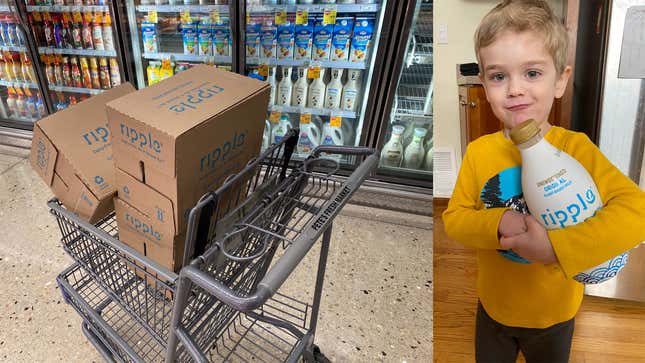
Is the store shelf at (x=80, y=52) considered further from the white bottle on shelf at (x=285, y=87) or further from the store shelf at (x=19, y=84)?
the white bottle on shelf at (x=285, y=87)

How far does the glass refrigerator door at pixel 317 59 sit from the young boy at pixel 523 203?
1588mm

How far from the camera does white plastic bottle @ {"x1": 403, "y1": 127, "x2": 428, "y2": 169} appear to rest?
2.65 m

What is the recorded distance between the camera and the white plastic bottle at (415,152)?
8.68ft

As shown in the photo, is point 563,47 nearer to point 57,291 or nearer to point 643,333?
point 643,333

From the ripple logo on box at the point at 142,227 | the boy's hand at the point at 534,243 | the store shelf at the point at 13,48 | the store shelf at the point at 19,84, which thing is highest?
the store shelf at the point at 13,48

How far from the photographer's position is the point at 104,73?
3076 millimetres

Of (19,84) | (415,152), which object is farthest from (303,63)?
(19,84)

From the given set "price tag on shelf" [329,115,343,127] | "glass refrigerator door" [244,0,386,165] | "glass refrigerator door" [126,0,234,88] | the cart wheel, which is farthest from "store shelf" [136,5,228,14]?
the cart wheel

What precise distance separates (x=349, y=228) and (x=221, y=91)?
4.75 feet

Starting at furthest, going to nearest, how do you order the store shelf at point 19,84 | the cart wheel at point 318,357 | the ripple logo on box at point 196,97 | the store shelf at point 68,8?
the store shelf at point 19,84 → the store shelf at point 68,8 → the cart wheel at point 318,357 → the ripple logo on box at point 196,97

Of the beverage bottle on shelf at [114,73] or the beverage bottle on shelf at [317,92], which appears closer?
the beverage bottle on shelf at [317,92]

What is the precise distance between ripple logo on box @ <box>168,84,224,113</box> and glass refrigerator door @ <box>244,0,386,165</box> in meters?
1.46

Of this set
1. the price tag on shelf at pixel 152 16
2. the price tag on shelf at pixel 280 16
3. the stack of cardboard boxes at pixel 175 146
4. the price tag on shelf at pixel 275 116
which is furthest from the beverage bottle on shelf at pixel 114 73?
the stack of cardboard boxes at pixel 175 146

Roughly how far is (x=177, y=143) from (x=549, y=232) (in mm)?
705
